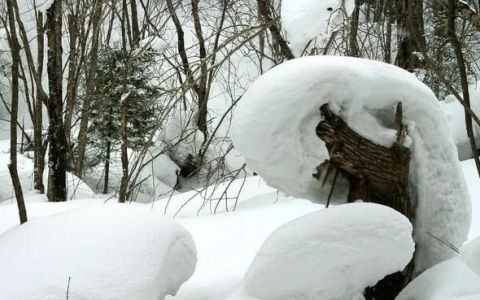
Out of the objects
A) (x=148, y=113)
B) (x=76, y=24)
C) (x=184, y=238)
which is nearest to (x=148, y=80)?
(x=148, y=113)

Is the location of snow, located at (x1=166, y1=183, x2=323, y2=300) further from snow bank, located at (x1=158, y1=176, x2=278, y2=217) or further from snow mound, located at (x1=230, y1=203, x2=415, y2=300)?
snow mound, located at (x1=230, y1=203, x2=415, y2=300)

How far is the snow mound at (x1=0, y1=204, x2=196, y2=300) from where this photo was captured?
2.02 metres

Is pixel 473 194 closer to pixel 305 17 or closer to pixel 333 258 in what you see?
pixel 305 17

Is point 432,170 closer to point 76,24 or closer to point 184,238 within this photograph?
point 184,238

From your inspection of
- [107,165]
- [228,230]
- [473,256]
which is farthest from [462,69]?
[107,165]

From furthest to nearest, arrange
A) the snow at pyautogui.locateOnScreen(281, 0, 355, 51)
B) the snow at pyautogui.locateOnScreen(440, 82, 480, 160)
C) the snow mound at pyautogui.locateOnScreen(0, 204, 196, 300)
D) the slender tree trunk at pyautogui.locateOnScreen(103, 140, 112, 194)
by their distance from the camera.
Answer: the slender tree trunk at pyautogui.locateOnScreen(103, 140, 112, 194) → the snow at pyautogui.locateOnScreen(440, 82, 480, 160) → the snow at pyautogui.locateOnScreen(281, 0, 355, 51) → the snow mound at pyautogui.locateOnScreen(0, 204, 196, 300)

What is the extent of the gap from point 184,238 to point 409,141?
3.20ft

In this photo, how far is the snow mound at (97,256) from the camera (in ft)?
6.63

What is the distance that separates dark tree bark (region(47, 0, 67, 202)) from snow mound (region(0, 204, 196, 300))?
463 cm

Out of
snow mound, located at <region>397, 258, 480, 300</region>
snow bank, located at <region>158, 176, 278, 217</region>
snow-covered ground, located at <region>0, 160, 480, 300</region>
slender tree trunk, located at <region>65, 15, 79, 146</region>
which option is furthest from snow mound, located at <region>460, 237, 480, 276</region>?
slender tree trunk, located at <region>65, 15, 79, 146</region>

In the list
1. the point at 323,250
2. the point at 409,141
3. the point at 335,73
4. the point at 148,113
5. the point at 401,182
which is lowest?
the point at 148,113

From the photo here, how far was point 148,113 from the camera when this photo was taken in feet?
36.4

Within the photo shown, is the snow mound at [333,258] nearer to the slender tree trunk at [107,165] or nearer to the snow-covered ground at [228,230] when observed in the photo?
the snow-covered ground at [228,230]

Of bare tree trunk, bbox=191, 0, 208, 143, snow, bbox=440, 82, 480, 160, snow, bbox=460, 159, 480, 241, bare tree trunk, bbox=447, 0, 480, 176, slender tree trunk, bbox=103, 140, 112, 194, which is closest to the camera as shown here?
bare tree trunk, bbox=447, 0, 480, 176
